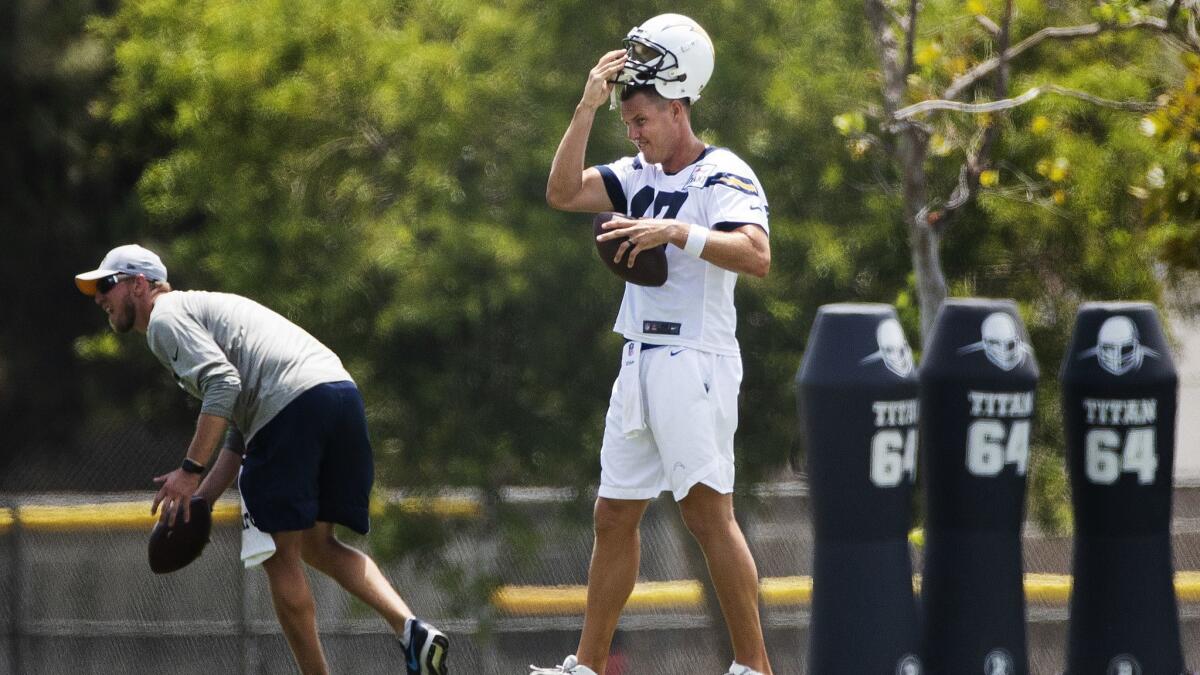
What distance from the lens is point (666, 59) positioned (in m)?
5.64

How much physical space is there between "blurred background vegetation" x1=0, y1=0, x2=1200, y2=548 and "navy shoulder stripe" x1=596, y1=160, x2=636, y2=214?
5.77 m

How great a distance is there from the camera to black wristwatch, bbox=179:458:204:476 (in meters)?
6.22

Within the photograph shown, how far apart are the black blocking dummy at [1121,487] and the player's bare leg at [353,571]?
7.96ft

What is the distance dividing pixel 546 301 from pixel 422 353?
1192mm

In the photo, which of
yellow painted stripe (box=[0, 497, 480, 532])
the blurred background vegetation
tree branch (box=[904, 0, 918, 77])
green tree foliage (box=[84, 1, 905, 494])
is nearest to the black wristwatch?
yellow painted stripe (box=[0, 497, 480, 532])

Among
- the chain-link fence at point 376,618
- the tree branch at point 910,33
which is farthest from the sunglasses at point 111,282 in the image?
the tree branch at point 910,33

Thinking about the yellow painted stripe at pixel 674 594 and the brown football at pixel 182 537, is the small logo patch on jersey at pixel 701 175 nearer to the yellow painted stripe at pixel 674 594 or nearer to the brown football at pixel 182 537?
the brown football at pixel 182 537

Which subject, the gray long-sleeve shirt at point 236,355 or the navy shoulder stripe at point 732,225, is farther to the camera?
the gray long-sleeve shirt at point 236,355

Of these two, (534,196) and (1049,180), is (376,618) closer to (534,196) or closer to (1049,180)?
(534,196)

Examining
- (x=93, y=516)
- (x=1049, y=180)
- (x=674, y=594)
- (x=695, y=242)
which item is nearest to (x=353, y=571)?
(x=695, y=242)

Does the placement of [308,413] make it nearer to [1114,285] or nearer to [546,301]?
[546,301]

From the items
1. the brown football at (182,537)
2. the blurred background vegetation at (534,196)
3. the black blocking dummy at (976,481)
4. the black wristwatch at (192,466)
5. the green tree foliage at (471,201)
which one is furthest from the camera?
the green tree foliage at (471,201)

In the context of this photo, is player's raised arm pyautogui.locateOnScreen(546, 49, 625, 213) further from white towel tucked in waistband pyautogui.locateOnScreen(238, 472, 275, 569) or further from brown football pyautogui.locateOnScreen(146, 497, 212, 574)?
brown football pyautogui.locateOnScreen(146, 497, 212, 574)

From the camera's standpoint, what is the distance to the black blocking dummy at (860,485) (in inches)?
200
